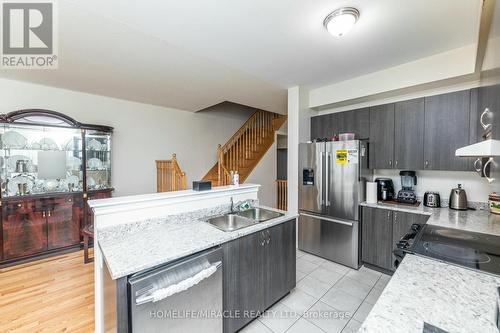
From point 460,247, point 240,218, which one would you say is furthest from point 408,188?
point 240,218

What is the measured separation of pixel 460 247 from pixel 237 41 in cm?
253

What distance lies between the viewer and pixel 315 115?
3729 mm

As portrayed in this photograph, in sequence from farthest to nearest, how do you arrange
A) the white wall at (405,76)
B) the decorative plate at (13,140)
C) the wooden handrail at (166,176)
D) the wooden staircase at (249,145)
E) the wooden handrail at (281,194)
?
the wooden handrail at (281,194)
the wooden staircase at (249,145)
the wooden handrail at (166,176)
the decorative plate at (13,140)
the white wall at (405,76)

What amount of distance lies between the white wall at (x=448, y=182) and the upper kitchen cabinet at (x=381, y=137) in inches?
15.8

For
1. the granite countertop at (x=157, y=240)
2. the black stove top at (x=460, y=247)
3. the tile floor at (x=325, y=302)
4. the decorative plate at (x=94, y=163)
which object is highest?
the decorative plate at (x=94, y=163)

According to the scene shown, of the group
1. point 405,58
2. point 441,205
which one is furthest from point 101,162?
point 441,205

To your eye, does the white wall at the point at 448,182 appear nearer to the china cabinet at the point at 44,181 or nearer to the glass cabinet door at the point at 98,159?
the glass cabinet door at the point at 98,159

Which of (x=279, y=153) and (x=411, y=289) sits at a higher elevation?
(x=279, y=153)

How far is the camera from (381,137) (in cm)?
292

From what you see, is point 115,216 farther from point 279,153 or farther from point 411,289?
point 279,153

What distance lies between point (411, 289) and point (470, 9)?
7.28 feet

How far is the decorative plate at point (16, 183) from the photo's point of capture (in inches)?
115

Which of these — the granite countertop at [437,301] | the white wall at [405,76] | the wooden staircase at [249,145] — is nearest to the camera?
the granite countertop at [437,301]

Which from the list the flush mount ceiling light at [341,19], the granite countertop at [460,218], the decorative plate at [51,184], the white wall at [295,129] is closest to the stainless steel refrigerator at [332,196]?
the white wall at [295,129]
